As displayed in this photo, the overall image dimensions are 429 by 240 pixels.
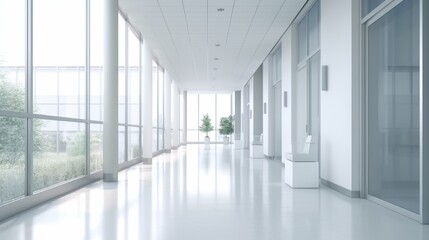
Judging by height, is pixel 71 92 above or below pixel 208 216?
above

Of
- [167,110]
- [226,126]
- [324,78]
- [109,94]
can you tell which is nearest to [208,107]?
[226,126]

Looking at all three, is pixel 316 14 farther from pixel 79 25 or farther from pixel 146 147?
pixel 146 147

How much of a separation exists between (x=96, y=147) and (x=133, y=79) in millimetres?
4406

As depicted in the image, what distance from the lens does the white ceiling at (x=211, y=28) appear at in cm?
912

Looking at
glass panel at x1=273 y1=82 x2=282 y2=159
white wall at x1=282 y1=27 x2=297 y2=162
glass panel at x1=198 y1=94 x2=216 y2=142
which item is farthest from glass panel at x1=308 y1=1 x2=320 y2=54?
glass panel at x1=198 y1=94 x2=216 y2=142

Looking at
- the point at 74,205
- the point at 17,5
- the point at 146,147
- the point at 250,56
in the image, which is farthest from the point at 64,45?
the point at 250,56

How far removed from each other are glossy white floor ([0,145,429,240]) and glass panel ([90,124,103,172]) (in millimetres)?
1554

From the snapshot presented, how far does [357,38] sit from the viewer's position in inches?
267

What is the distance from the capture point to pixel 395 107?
5.56 m

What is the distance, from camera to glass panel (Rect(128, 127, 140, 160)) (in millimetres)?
13017

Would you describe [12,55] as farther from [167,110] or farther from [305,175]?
[167,110]

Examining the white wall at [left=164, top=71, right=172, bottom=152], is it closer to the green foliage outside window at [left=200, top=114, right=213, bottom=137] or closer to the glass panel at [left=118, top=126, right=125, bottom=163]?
the glass panel at [left=118, top=126, right=125, bottom=163]

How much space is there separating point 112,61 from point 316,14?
4901 millimetres

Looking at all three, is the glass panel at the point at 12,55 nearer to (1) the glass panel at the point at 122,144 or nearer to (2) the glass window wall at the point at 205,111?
(1) the glass panel at the point at 122,144
